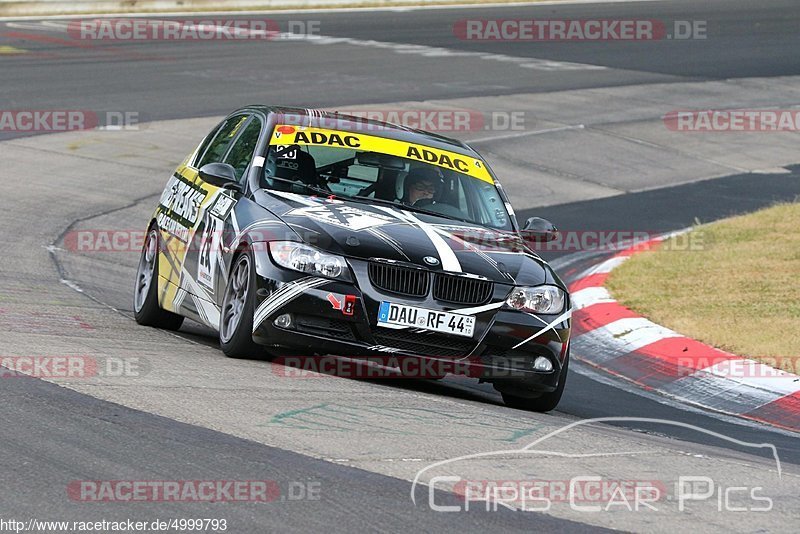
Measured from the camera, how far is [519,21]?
34.5m

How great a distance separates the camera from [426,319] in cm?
788

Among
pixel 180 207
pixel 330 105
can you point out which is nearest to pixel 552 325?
pixel 180 207

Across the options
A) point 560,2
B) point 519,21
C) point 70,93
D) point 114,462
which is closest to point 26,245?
point 114,462

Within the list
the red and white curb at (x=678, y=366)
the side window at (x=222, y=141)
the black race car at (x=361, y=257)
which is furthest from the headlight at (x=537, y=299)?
the side window at (x=222, y=141)

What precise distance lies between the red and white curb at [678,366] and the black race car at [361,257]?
4.26ft

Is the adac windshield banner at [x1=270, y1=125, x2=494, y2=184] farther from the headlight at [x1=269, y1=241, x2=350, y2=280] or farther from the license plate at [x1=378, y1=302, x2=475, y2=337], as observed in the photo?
the license plate at [x1=378, y1=302, x2=475, y2=337]

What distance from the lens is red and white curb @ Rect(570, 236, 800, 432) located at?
892 cm

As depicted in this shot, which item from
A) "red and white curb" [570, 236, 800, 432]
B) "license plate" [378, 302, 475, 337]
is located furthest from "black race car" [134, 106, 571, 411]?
"red and white curb" [570, 236, 800, 432]

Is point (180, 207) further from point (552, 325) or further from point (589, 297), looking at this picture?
point (589, 297)

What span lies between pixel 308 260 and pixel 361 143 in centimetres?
167

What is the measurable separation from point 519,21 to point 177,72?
11532 mm

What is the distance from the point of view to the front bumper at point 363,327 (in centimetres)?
783

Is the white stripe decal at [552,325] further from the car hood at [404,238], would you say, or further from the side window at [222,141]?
the side window at [222,141]

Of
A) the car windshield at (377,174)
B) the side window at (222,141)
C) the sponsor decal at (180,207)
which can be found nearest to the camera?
the car windshield at (377,174)
